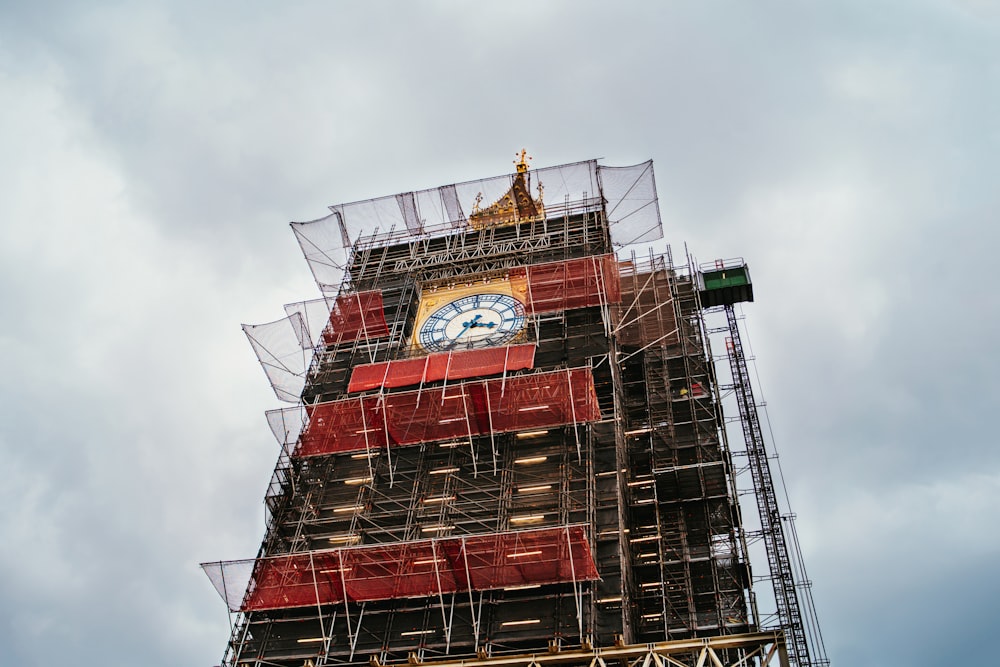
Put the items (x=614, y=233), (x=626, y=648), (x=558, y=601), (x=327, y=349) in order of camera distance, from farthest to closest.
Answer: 1. (x=614, y=233)
2. (x=327, y=349)
3. (x=558, y=601)
4. (x=626, y=648)

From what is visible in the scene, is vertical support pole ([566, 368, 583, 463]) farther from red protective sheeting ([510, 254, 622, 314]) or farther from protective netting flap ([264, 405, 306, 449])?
A: protective netting flap ([264, 405, 306, 449])

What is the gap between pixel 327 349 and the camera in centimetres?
3750

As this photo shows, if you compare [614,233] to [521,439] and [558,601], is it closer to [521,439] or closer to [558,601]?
[521,439]

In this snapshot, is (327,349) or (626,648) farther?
(327,349)

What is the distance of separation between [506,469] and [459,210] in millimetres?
19730

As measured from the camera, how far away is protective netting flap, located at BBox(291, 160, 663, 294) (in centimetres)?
4184

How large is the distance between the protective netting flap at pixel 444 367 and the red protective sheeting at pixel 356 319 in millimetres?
3358

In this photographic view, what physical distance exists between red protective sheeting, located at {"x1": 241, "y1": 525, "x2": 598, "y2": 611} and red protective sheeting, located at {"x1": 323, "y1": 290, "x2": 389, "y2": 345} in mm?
12055

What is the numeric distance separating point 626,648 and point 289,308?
76.7 feet

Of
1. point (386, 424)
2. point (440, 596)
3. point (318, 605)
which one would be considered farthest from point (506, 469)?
point (318, 605)

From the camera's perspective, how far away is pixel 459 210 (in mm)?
45875

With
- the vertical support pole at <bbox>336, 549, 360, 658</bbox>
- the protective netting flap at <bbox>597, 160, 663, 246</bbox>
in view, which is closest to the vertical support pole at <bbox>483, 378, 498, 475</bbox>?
the vertical support pole at <bbox>336, 549, 360, 658</bbox>

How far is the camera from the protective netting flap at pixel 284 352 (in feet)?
119

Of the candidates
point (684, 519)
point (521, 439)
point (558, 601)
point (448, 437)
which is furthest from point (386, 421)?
point (684, 519)
